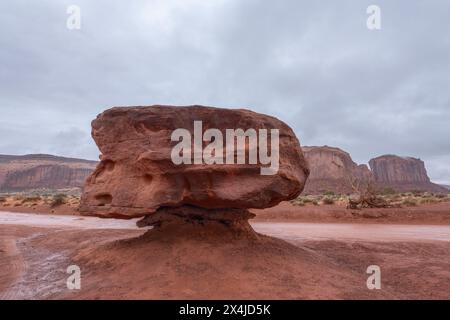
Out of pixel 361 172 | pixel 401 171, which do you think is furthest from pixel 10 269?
pixel 401 171

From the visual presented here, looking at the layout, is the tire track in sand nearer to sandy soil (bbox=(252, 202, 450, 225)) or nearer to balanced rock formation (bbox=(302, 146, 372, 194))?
sandy soil (bbox=(252, 202, 450, 225))

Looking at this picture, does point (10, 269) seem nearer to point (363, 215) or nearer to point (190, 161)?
point (190, 161)

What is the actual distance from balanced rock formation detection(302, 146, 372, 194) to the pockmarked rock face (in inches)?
2409

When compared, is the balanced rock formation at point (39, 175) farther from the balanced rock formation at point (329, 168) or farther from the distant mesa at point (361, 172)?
the distant mesa at point (361, 172)

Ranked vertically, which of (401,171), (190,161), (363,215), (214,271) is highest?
(401,171)

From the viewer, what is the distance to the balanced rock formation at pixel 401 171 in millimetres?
89312

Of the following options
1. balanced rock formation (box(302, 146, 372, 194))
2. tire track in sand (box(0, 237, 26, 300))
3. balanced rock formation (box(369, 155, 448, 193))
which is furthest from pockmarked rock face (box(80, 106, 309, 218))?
balanced rock formation (box(369, 155, 448, 193))

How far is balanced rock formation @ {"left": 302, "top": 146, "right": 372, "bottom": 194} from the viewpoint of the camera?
6994cm

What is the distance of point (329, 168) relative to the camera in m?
75.8

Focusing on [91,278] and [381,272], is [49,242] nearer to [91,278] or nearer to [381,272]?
[91,278]

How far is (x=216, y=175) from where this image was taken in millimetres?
6664

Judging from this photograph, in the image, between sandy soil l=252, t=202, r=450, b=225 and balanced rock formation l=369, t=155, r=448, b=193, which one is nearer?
sandy soil l=252, t=202, r=450, b=225

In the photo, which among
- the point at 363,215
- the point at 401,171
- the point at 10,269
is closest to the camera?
the point at 10,269

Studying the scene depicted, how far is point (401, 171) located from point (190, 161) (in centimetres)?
9567
